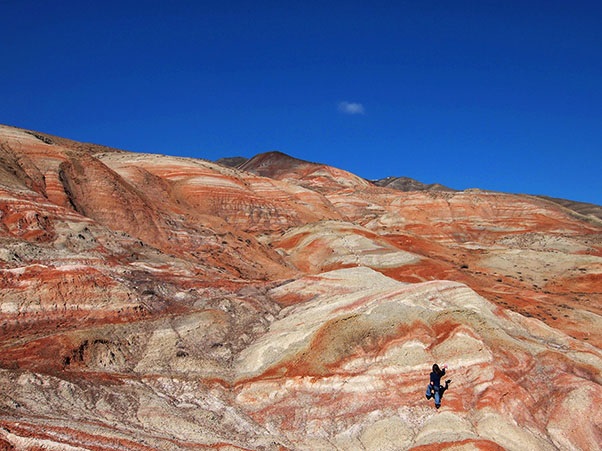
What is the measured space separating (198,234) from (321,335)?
24074mm

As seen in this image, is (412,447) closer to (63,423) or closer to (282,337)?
(282,337)

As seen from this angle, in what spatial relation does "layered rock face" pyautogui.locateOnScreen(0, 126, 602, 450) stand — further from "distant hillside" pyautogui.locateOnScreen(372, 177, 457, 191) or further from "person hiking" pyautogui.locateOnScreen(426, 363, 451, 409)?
"distant hillside" pyautogui.locateOnScreen(372, 177, 457, 191)

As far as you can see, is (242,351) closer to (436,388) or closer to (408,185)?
(436,388)

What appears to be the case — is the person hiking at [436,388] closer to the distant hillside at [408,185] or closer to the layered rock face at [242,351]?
the layered rock face at [242,351]

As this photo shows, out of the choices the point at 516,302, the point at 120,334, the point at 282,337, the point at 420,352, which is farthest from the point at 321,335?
the point at 516,302

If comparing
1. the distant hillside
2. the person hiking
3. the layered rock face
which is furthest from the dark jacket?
the distant hillside

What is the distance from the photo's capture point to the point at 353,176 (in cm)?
13338

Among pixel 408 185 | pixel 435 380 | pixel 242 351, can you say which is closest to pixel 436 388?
pixel 435 380

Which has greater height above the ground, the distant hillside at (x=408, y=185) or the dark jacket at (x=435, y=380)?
the distant hillside at (x=408, y=185)

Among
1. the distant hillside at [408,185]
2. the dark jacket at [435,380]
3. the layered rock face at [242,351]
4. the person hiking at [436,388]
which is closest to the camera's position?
the layered rock face at [242,351]

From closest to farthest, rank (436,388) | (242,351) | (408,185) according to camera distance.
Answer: (436,388), (242,351), (408,185)

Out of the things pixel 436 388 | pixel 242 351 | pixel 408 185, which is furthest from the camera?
pixel 408 185

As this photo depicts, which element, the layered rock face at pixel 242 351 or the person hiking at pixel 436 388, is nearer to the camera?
the layered rock face at pixel 242 351

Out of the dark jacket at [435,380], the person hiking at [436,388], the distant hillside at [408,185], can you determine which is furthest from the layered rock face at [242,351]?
the distant hillside at [408,185]
